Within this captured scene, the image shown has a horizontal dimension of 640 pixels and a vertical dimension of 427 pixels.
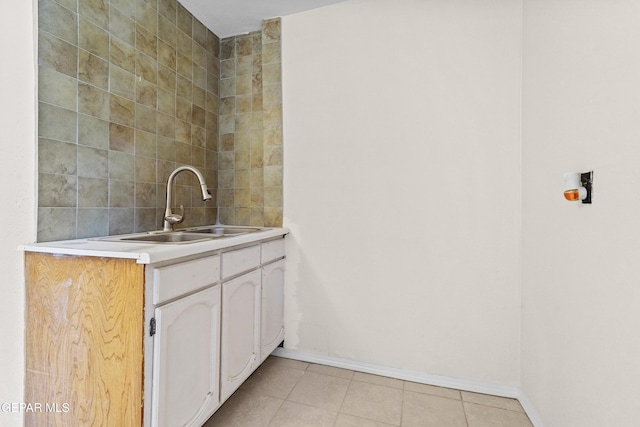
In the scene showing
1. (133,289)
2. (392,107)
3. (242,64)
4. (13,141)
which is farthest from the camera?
(242,64)

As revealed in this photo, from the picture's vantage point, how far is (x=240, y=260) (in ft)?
4.97

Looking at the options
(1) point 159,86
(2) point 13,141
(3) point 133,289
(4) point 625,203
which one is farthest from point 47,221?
(4) point 625,203

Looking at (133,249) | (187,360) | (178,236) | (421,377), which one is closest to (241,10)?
(178,236)

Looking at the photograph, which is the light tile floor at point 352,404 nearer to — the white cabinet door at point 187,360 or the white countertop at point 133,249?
the white cabinet door at point 187,360

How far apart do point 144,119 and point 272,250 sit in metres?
1.04

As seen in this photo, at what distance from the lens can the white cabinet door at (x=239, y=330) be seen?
139 cm

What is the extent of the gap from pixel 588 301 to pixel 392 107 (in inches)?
52.0

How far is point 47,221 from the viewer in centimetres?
122

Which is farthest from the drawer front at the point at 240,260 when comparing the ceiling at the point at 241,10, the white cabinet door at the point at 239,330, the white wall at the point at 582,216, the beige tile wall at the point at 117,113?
the ceiling at the point at 241,10

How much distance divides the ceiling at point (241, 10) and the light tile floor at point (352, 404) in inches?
92.8

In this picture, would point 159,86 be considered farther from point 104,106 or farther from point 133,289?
point 133,289

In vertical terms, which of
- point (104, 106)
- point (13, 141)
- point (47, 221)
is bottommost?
point (47, 221)

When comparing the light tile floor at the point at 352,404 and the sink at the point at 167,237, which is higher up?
the sink at the point at 167,237

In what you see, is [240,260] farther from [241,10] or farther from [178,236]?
[241,10]
